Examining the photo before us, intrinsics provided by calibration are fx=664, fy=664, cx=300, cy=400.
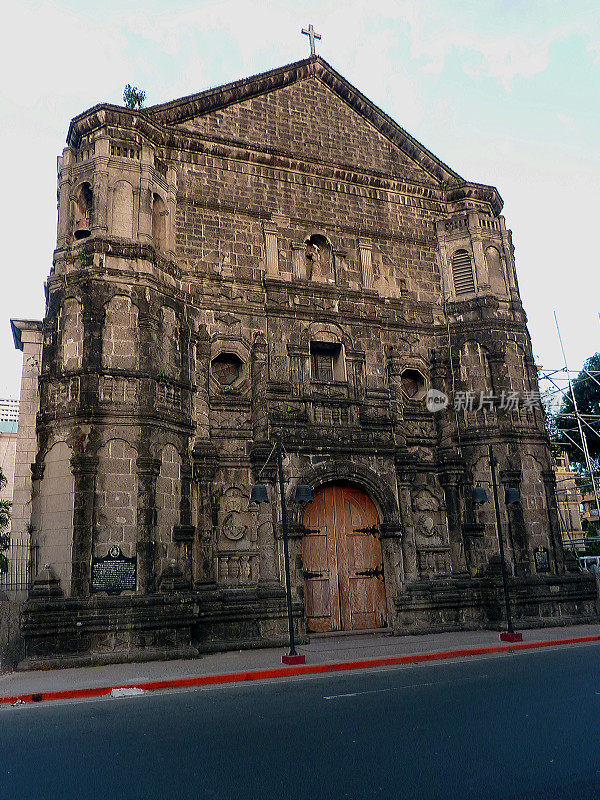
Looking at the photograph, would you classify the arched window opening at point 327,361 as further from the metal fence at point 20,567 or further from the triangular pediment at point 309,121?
the metal fence at point 20,567

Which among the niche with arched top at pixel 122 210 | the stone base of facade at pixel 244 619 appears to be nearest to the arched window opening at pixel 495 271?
the niche with arched top at pixel 122 210

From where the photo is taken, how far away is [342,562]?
56.8 ft

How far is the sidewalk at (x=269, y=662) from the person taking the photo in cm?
1109

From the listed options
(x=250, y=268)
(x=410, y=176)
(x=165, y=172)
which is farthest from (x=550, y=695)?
(x=410, y=176)

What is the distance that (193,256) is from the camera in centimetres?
1817

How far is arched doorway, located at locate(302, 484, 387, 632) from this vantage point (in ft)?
55.3

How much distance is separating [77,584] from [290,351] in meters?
8.09

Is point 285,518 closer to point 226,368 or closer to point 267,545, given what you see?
point 267,545

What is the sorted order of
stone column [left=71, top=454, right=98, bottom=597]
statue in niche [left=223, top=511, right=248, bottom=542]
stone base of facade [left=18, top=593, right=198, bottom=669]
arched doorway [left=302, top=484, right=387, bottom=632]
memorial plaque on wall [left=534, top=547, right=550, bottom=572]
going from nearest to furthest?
1. stone base of facade [left=18, top=593, right=198, bottom=669]
2. stone column [left=71, top=454, right=98, bottom=597]
3. statue in niche [left=223, top=511, right=248, bottom=542]
4. arched doorway [left=302, top=484, right=387, bottom=632]
5. memorial plaque on wall [left=534, top=547, right=550, bottom=572]

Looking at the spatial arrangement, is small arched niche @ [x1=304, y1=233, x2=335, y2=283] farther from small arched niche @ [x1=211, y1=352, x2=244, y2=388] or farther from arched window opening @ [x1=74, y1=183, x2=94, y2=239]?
arched window opening @ [x1=74, y1=183, x2=94, y2=239]

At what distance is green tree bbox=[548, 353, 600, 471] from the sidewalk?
1500cm

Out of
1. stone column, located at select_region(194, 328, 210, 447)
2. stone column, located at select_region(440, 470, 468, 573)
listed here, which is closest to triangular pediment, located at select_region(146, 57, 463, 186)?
stone column, located at select_region(194, 328, 210, 447)

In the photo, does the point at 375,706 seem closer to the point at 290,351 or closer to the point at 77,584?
the point at 77,584

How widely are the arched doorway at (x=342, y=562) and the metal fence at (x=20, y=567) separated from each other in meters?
6.42
